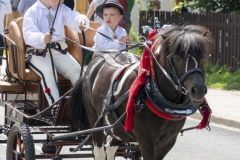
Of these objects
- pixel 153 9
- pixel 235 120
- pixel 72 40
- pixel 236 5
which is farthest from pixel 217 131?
pixel 153 9

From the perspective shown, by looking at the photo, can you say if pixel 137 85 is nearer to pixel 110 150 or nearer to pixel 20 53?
pixel 110 150

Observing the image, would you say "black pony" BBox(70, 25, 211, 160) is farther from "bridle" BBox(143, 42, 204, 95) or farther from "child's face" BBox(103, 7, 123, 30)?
"child's face" BBox(103, 7, 123, 30)

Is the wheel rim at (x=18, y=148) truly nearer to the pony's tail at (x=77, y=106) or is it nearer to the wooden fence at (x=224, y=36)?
the pony's tail at (x=77, y=106)

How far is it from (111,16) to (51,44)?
720 mm

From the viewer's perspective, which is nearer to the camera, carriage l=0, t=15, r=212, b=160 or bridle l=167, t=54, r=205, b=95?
bridle l=167, t=54, r=205, b=95

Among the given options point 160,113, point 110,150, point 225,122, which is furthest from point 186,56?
point 225,122

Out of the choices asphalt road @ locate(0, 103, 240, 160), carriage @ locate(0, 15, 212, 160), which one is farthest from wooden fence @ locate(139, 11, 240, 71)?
carriage @ locate(0, 15, 212, 160)

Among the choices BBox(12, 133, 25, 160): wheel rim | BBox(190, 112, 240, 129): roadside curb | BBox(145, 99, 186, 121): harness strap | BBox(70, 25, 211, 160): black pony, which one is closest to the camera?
BBox(70, 25, 211, 160): black pony

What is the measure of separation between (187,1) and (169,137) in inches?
551

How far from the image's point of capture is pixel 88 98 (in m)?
8.24

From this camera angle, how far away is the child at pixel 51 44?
28.5 feet

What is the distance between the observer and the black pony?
6.64m

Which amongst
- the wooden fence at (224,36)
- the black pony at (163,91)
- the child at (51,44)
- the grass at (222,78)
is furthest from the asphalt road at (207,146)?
the wooden fence at (224,36)

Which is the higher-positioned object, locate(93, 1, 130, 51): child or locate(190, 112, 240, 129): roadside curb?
locate(93, 1, 130, 51): child
